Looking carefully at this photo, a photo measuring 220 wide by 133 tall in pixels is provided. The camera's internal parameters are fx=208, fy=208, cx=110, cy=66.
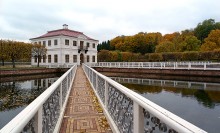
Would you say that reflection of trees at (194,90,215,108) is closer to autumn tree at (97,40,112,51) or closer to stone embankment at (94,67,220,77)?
stone embankment at (94,67,220,77)

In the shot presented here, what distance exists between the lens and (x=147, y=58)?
173ft

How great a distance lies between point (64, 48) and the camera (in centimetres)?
4128

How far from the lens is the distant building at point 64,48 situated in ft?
134

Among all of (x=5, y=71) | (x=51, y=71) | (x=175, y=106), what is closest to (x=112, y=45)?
(x=51, y=71)

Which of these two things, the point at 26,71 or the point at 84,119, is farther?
the point at 26,71

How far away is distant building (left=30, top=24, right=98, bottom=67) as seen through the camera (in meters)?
40.9

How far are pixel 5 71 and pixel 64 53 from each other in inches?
583

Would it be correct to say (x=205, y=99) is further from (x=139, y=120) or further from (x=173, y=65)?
(x=173, y=65)

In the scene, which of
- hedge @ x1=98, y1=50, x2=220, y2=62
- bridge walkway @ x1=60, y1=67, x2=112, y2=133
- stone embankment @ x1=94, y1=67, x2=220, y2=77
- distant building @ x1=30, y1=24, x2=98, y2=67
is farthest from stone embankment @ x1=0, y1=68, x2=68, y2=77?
bridge walkway @ x1=60, y1=67, x2=112, y2=133

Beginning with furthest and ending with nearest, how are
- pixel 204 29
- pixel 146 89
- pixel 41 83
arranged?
pixel 204 29 < pixel 41 83 < pixel 146 89

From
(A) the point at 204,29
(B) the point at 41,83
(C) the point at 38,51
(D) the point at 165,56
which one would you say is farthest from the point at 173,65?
(A) the point at 204,29

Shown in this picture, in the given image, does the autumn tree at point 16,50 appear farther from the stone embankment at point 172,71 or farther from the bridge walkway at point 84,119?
the bridge walkway at point 84,119

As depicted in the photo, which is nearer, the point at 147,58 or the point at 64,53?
the point at 64,53

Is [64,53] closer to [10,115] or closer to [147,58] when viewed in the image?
[147,58]
